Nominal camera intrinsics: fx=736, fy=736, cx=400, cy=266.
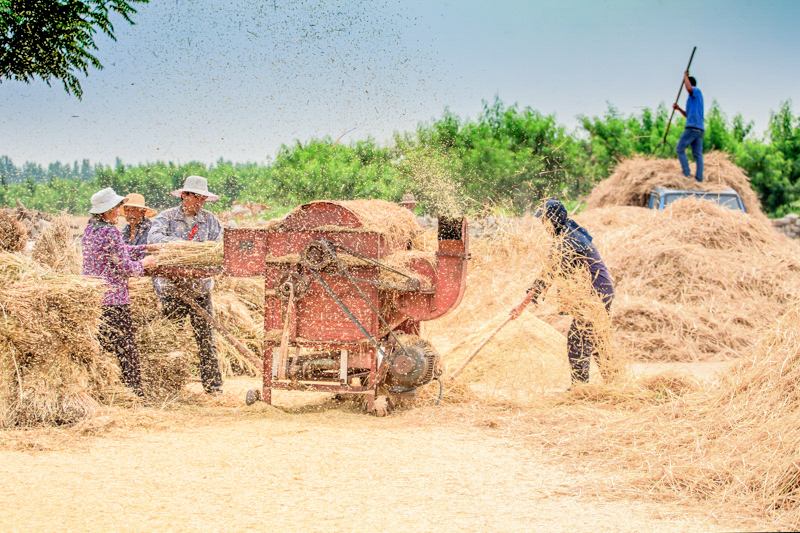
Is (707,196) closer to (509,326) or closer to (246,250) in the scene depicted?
(509,326)

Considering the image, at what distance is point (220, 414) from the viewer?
5934 millimetres

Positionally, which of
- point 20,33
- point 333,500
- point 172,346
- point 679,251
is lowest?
point 333,500

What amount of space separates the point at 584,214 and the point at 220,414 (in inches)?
349

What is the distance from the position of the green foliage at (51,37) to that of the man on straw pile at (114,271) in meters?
5.61

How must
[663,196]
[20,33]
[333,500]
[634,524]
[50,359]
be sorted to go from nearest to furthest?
[634,524]
[333,500]
[50,359]
[20,33]
[663,196]

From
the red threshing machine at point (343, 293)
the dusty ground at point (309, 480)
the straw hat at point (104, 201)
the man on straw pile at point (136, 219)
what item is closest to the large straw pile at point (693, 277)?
the red threshing machine at point (343, 293)

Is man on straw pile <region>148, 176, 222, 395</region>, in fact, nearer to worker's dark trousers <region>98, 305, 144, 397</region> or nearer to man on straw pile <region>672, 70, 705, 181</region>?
worker's dark trousers <region>98, 305, 144, 397</region>

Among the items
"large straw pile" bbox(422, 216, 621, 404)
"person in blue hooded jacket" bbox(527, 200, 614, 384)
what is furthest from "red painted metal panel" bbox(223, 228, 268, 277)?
"person in blue hooded jacket" bbox(527, 200, 614, 384)

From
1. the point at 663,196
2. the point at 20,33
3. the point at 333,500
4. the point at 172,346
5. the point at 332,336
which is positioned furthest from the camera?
the point at 663,196

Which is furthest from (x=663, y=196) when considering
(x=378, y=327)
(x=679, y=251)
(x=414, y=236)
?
(x=378, y=327)

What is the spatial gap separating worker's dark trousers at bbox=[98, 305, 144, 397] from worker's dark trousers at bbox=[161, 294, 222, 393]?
0.59m

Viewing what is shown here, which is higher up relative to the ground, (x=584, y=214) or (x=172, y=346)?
(x=584, y=214)

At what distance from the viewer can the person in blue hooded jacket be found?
21.7 feet

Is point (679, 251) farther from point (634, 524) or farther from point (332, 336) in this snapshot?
point (634, 524)
